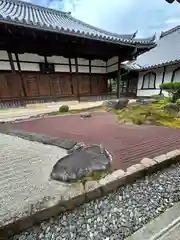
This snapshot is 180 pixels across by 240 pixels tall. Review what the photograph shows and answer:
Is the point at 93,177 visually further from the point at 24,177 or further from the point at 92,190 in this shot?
the point at 24,177

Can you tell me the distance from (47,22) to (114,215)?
9.33m

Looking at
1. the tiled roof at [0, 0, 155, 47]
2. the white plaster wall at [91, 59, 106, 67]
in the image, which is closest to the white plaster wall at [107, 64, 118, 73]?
the white plaster wall at [91, 59, 106, 67]

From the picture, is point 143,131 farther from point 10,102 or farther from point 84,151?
point 10,102

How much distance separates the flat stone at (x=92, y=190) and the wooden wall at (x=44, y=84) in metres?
5.94

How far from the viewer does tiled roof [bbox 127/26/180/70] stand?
975cm

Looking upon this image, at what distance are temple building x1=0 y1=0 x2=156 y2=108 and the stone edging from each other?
5401 millimetres

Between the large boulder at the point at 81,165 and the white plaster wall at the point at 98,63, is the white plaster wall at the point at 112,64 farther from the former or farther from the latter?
the large boulder at the point at 81,165

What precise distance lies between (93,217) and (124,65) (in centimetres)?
1068

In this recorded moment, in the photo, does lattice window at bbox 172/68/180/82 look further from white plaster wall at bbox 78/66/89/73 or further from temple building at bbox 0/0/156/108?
white plaster wall at bbox 78/66/89/73

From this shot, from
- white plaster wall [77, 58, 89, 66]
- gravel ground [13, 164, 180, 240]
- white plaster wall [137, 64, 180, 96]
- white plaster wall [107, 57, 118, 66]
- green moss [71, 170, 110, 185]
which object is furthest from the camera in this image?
white plaster wall [137, 64, 180, 96]

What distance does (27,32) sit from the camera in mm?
5168

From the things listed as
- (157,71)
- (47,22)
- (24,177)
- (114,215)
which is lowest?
(114,215)

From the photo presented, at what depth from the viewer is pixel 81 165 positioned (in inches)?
71.4

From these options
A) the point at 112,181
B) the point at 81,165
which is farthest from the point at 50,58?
the point at 112,181
